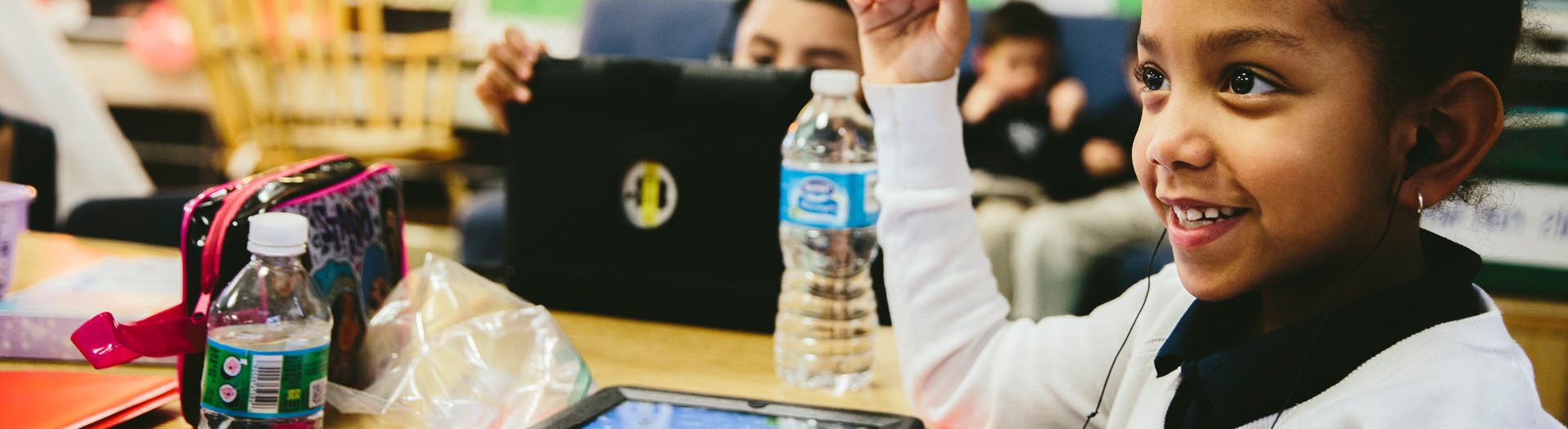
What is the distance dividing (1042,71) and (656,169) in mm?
1737

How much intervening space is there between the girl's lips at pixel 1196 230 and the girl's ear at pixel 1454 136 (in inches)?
3.5

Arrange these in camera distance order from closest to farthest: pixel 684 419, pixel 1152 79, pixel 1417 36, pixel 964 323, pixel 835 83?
pixel 1417 36 < pixel 1152 79 < pixel 684 419 < pixel 964 323 < pixel 835 83

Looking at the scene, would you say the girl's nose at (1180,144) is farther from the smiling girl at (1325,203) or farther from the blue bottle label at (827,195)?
the blue bottle label at (827,195)

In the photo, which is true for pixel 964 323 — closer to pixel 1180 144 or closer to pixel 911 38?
pixel 911 38

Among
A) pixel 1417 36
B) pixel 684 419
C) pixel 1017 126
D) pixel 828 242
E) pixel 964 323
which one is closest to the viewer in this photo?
pixel 1417 36

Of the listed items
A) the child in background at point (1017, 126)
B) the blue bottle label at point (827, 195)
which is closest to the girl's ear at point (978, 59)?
the child in background at point (1017, 126)

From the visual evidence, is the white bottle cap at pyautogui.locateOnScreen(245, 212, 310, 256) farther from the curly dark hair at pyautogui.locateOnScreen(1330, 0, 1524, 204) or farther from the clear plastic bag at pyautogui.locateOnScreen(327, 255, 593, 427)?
the curly dark hair at pyautogui.locateOnScreen(1330, 0, 1524, 204)

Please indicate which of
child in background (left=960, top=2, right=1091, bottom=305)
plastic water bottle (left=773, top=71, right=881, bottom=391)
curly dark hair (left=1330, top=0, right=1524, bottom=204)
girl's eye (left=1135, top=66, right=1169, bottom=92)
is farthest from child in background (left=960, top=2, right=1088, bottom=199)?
curly dark hair (left=1330, top=0, right=1524, bottom=204)

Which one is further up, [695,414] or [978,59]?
[978,59]

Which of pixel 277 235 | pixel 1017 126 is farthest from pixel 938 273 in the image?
pixel 1017 126

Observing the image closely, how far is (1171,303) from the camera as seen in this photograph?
0.89 meters

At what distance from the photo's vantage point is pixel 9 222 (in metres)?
1.16

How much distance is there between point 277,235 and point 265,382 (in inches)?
3.8

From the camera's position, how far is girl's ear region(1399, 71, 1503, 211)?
0.63 m
